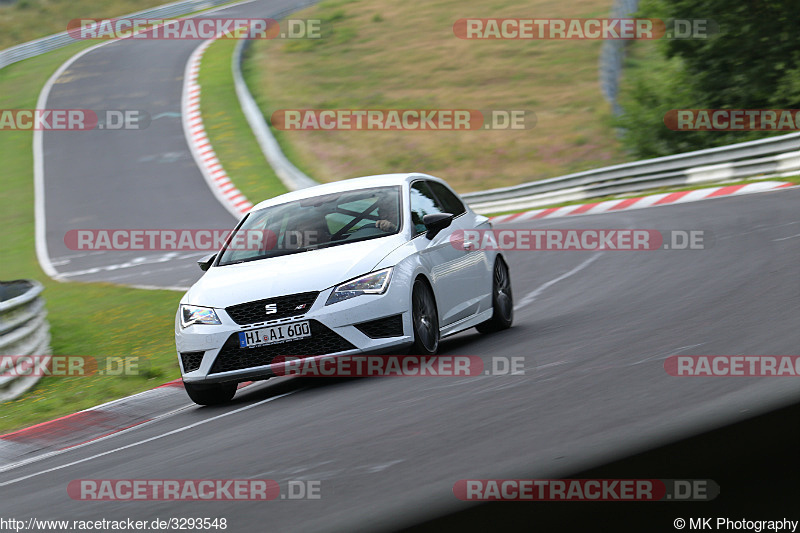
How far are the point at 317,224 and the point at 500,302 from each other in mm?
2116

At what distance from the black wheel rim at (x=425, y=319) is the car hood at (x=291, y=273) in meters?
0.42

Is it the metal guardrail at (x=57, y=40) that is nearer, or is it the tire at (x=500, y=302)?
the tire at (x=500, y=302)

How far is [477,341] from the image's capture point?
991 cm

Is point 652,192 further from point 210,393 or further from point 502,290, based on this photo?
point 210,393

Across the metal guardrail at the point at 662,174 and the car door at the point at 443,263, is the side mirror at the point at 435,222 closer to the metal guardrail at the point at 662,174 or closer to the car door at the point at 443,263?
the car door at the point at 443,263

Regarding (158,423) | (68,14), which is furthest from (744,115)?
(68,14)

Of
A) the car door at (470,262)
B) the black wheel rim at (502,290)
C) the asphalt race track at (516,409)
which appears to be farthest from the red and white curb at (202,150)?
the car door at (470,262)

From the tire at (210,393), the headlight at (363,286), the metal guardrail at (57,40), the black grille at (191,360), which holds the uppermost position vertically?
the metal guardrail at (57,40)

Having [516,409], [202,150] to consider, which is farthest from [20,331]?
[202,150]

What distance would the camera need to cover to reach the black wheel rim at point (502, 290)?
33.6 feet

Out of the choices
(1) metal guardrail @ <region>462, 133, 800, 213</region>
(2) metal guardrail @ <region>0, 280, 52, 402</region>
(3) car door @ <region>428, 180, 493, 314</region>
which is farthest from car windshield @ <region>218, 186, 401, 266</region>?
(1) metal guardrail @ <region>462, 133, 800, 213</region>

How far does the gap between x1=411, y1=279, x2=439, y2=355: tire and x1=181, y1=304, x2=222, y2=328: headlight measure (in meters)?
1.42

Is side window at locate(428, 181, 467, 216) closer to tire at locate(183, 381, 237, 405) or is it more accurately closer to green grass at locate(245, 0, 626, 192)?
tire at locate(183, 381, 237, 405)

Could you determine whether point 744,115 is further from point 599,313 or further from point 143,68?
point 143,68
